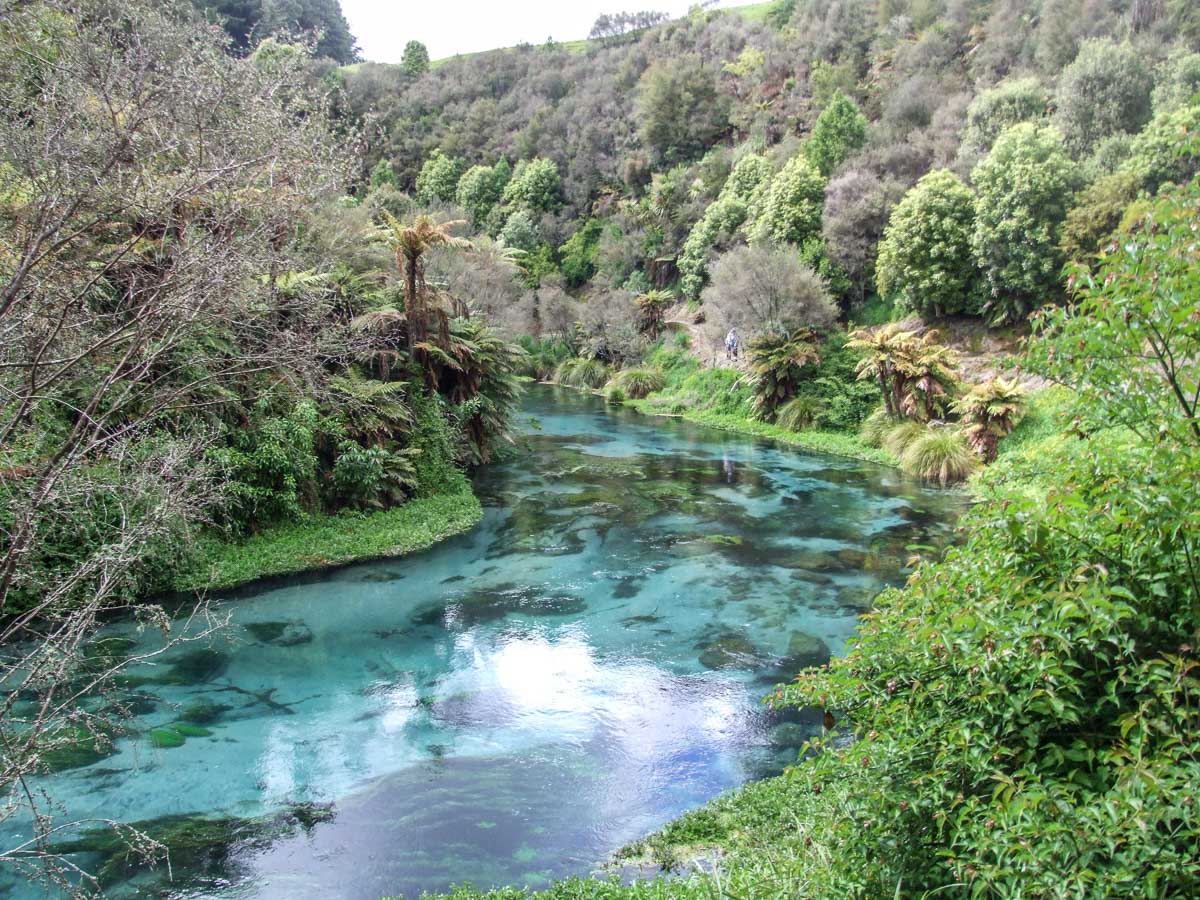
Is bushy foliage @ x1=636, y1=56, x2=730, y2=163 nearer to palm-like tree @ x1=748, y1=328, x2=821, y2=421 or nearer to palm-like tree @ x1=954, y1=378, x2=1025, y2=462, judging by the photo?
palm-like tree @ x1=748, y1=328, x2=821, y2=421

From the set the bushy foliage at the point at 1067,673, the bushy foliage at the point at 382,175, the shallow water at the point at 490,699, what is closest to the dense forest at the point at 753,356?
the bushy foliage at the point at 1067,673

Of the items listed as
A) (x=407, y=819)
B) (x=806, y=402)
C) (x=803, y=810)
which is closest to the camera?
(x=803, y=810)

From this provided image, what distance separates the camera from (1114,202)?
62.9 feet

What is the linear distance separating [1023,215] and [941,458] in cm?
787

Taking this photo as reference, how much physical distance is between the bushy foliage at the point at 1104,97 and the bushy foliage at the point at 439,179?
119ft

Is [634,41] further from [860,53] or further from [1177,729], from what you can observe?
[1177,729]

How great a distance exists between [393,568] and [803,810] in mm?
8282

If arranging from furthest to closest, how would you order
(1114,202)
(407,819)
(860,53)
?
(860,53)
(1114,202)
(407,819)

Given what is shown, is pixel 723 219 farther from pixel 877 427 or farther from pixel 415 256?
pixel 415 256

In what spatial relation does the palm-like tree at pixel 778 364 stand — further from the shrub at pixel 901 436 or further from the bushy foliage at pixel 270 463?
the bushy foliage at pixel 270 463

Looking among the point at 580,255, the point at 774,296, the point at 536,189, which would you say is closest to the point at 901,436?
the point at 774,296

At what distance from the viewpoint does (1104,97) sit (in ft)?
75.2

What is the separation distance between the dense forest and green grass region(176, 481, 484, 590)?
0.09 meters

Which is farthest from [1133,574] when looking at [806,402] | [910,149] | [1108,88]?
[910,149]
